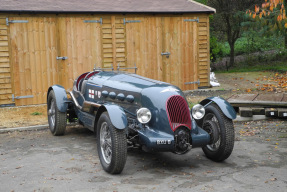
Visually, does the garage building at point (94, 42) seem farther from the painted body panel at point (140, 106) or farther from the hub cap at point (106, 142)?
the hub cap at point (106, 142)

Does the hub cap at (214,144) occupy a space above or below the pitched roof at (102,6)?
below

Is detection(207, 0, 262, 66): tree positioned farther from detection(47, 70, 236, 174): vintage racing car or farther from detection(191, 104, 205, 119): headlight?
detection(191, 104, 205, 119): headlight

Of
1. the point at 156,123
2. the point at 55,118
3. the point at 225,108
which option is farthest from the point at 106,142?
the point at 55,118

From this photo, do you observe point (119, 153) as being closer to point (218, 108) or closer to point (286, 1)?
point (218, 108)

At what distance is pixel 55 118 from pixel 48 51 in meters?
4.80

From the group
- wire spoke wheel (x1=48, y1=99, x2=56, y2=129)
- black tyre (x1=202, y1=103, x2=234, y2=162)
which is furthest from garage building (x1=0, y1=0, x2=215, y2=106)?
black tyre (x1=202, y1=103, x2=234, y2=162)

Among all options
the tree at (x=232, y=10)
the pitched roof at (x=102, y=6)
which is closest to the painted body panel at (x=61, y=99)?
the pitched roof at (x=102, y=6)

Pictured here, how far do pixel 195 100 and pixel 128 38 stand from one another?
3.15 meters

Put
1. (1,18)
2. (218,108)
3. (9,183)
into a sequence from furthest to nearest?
(1,18)
(218,108)
(9,183)

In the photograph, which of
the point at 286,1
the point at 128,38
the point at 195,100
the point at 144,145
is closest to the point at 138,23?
the point at 128,38

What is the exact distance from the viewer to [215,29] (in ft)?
70.3

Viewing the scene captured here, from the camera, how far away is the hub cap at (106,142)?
5.70 meters

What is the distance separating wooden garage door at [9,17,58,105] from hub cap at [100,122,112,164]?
6.80 metres

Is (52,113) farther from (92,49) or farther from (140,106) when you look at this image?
(92,49)
